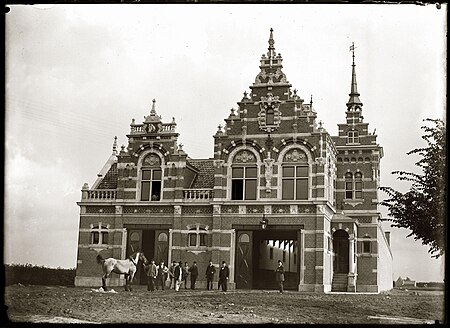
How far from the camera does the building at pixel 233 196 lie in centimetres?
2892

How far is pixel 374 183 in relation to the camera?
1339 inches

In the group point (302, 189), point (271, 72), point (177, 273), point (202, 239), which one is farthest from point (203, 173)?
point (271, 72)

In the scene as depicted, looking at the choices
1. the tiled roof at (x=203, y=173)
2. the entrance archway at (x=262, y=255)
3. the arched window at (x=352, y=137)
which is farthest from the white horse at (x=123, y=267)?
the arched window at (x=352, y=137)

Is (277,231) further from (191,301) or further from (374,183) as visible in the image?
(191,301)

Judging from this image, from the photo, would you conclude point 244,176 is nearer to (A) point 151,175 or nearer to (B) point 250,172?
(B) point 250,172

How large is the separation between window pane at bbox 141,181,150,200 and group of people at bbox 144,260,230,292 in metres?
3.61

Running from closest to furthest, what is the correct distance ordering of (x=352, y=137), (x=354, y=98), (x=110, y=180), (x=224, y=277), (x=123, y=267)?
1. (x=123, y=267)
2. (x=224, y=277)
3. (x=110, y=180)
4. (x=352, y=137)
5. (x=354, y=98)

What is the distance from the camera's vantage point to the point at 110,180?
31.2 m

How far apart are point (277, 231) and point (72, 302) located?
1315 cm

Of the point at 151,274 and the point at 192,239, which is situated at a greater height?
the point at 192,239

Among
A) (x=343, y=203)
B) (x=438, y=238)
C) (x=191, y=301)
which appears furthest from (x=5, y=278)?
(x=343, y=203)

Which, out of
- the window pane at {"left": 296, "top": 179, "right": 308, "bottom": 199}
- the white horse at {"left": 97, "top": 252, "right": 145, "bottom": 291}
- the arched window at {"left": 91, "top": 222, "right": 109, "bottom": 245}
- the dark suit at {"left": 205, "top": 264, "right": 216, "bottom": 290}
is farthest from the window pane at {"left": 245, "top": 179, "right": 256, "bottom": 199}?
the arched window at {"left": 91, "top": 222, "right": 109, "bottom": 245}

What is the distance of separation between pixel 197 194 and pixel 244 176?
2654 millimetres

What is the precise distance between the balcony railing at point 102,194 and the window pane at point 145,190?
1.49m
